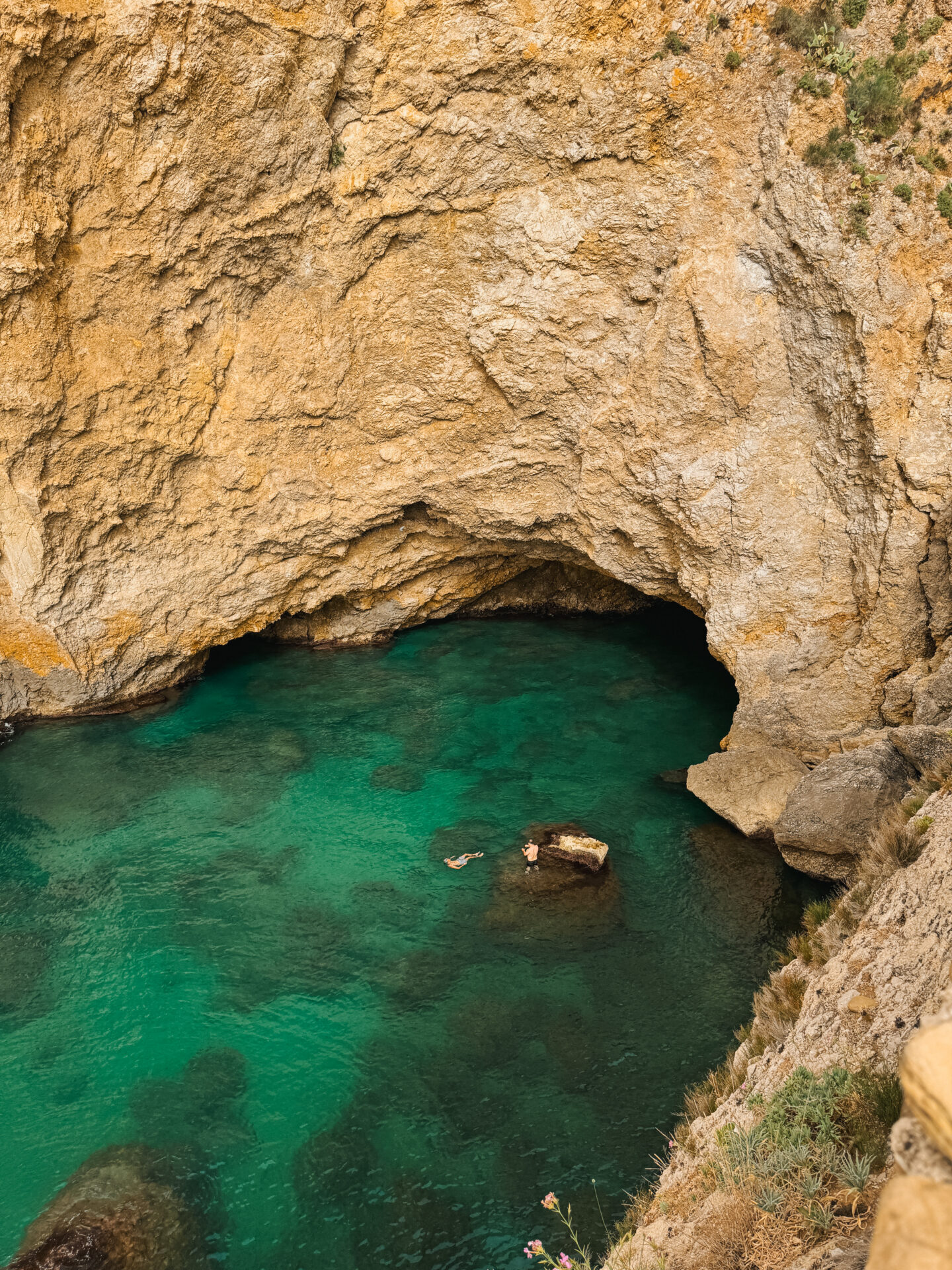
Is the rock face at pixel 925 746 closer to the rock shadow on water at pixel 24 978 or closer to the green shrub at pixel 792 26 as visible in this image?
the green shrub at pixel 792 26

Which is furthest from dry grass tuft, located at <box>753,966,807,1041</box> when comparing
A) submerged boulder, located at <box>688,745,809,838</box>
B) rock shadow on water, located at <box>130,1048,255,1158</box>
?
rock shadow on water, located at <box>130,1048,255,1158</box>

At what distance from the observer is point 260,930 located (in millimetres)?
11133

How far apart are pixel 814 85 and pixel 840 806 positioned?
31.5 feet

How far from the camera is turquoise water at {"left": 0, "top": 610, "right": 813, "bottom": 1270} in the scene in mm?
7973

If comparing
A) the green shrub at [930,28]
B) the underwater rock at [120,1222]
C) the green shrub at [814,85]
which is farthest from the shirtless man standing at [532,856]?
the green shrub at [930,28]

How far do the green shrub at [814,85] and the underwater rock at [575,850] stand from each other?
1074cm

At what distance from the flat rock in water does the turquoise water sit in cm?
36

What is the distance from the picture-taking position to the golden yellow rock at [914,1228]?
2432 millimetres

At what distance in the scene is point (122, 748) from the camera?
1524 cm

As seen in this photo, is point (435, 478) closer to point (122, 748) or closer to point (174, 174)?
point (174, 174)

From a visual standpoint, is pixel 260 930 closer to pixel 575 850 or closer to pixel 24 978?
pixel 24 978

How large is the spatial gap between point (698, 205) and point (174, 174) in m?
7.73

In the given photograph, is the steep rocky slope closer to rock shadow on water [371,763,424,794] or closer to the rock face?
the rock face

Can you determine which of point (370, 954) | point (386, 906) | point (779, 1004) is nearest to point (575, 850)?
point (386, 906)
